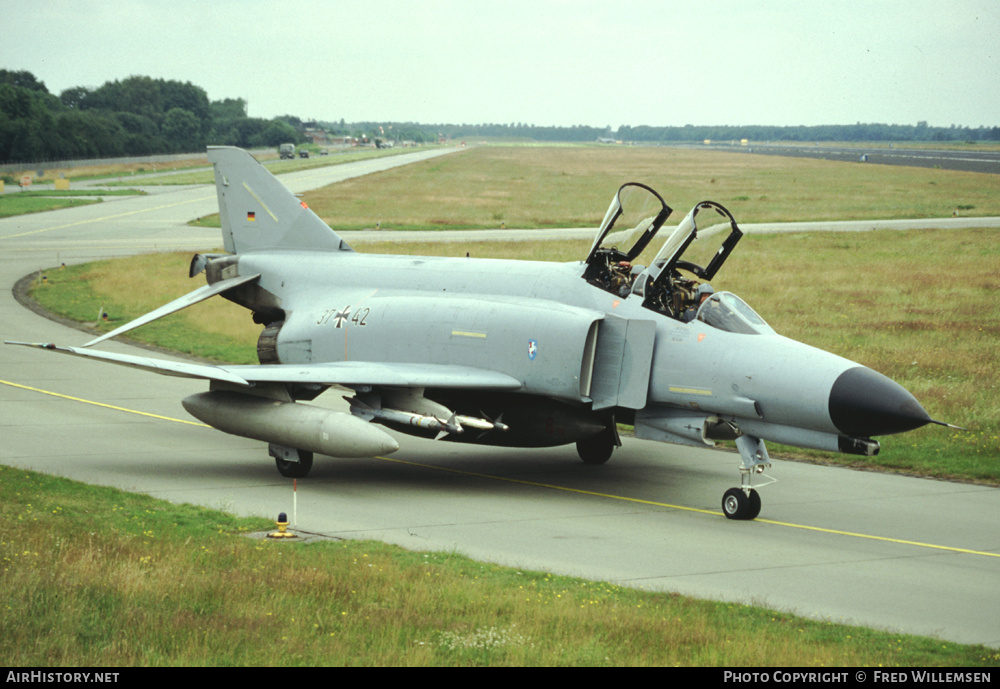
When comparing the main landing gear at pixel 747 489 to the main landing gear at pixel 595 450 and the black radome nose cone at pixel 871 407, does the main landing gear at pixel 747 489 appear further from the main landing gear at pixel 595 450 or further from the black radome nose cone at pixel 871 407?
the main landing gear at pixel 595 450

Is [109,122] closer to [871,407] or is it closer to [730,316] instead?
[730,316]

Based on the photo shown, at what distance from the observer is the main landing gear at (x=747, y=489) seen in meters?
13.2

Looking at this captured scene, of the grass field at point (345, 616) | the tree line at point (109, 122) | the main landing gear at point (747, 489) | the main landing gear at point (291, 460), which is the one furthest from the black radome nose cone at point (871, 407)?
the tree line at point (109, 122)

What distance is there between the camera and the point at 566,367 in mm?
14156

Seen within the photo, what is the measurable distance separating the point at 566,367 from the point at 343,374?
328cm

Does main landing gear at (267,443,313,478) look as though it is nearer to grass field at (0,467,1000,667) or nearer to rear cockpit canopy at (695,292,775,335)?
grass field at (0,467,1000,667)

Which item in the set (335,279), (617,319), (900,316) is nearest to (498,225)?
(900,316)

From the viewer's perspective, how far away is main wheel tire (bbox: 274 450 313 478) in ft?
50.0

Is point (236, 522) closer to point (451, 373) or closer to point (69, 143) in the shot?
point (451, 373)

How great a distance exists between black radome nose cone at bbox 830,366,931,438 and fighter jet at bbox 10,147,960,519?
0.7 inches

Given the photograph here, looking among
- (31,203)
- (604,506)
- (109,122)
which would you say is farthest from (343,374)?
(109,122)

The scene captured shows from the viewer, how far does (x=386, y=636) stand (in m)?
8.13

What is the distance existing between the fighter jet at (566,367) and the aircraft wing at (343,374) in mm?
30

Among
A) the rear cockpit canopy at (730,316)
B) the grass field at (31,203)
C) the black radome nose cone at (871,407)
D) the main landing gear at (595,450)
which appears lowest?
the grass field at (31,203)
